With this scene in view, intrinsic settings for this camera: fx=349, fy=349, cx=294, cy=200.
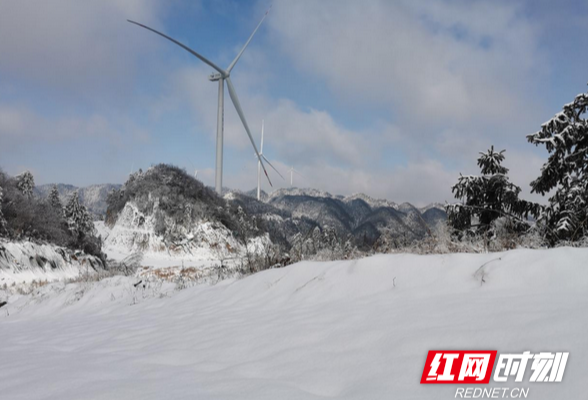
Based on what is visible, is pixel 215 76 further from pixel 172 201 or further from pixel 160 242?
pixel 160 242

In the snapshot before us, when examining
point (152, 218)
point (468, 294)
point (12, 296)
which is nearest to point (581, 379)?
point (468, 294)

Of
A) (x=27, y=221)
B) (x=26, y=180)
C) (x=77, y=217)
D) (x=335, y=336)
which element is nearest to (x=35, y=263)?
(x=27, y=221)

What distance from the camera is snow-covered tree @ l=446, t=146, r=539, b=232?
35.4 ft

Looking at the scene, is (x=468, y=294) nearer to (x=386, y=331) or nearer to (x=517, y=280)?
(x=517, y=280)

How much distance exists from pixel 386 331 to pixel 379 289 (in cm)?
142

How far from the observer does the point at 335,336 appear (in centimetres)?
277

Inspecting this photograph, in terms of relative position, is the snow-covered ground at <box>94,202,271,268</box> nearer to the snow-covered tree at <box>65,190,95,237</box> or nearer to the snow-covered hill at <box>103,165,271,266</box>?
the snow-covered hill at <box>103,165,271,266</box>

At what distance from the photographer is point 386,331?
2.56 metres

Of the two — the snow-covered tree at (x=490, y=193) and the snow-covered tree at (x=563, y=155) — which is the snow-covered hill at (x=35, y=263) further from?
the snow-covered tree at (x=563, y=155)

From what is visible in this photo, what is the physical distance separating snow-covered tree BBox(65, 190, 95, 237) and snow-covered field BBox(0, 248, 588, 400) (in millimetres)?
28569

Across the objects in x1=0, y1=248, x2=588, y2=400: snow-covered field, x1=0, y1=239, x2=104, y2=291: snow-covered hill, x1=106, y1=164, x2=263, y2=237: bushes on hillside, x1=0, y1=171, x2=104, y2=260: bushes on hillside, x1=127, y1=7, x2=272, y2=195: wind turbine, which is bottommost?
x1=0, y1=239, x2=104, y2=291: snow-covered hill

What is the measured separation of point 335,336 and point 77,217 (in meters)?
34.7

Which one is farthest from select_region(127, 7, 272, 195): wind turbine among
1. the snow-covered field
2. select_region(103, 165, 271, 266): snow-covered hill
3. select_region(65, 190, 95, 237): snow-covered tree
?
the snow-covered field

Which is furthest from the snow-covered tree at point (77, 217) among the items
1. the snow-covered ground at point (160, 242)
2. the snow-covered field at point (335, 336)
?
the snow-covered field at point (335, 336)
